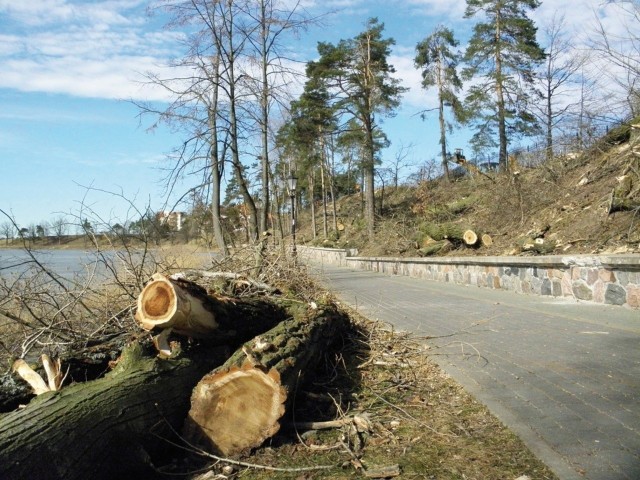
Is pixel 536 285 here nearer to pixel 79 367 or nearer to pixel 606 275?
pixel 606 275

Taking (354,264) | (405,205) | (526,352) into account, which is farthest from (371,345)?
(405,205)

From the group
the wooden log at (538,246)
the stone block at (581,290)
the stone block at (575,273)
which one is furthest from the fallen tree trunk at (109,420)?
the wooden log at (538,246)

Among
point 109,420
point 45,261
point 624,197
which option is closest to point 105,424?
point 109,420

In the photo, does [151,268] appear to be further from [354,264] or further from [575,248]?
[354,264]

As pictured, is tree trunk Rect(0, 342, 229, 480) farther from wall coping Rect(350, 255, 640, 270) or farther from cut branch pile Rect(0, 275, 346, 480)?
wall coping Rect(350, 255, 640, 270)

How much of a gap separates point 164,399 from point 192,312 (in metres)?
0.65

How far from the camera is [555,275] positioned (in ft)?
32.6

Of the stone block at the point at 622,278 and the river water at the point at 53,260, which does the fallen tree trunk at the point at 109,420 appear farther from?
the stone block at the point at 622,278

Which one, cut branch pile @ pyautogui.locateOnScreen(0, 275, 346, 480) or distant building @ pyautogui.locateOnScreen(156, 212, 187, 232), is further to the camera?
distant building @ pyautogui.locateOnScreen(156, 212, 187, 232)

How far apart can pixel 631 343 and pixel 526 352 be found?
45.1 inches

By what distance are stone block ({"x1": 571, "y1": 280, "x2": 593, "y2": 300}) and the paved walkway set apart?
254mm

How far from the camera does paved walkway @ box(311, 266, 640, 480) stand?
3346 mm

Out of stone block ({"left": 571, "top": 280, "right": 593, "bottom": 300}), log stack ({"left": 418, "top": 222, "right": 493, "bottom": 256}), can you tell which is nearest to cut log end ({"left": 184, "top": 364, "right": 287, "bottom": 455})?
stone block ({"left": 571, "top": 280, "right": 593, "bottom": 300})

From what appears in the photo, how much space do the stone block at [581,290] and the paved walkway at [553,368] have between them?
0.25 meters
